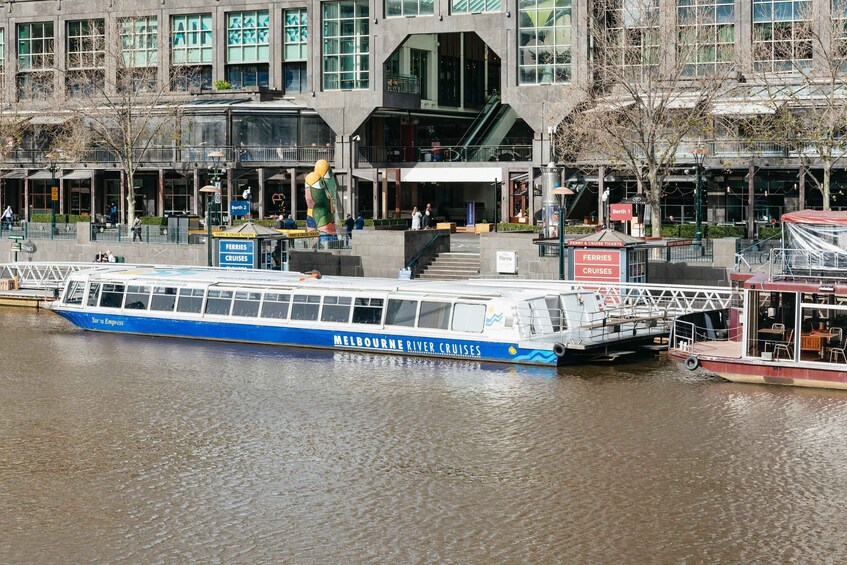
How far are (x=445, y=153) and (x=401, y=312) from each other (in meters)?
44.2

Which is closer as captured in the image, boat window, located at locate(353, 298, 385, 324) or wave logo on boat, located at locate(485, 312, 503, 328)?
wave logo on boat, located at locate(485, 312, 503, 328)

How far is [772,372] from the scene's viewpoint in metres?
36.6

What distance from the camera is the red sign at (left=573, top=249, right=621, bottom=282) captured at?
47.1m

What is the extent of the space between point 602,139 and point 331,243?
1494cm

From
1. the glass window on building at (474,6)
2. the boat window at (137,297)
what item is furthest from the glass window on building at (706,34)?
the boat window at (137,297)

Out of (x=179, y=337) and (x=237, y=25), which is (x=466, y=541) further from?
(x=237, y=25)

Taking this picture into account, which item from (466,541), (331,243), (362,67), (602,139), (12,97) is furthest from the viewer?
(12,97)

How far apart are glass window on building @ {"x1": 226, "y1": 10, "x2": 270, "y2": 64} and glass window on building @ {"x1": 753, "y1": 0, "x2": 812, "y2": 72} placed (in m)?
33.5

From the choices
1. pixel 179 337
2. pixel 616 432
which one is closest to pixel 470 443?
pixel 616 432

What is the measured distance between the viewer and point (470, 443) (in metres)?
30.2

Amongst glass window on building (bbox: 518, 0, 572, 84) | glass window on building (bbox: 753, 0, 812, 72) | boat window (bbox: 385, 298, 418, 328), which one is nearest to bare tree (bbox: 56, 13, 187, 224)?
glass window on building (bbox: 518, 0, 572, 84)

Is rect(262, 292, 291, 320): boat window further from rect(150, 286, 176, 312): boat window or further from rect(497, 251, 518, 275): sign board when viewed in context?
rect(497, 251, 518, 275): sign board

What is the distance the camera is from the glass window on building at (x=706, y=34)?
6419cm

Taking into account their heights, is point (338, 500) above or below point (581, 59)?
below
